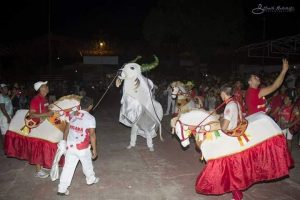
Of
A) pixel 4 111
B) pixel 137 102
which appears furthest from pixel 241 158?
pixel 4 111

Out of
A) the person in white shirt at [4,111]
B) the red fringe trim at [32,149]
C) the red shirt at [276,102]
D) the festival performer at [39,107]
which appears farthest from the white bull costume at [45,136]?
the red shirt at [276,102]

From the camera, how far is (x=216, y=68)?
27469 mm

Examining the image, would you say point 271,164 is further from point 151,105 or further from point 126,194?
point 151,105

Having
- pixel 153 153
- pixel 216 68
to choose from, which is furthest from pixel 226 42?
pixel 153 153

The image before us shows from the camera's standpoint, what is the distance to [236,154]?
4996mm

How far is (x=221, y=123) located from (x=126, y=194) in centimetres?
217

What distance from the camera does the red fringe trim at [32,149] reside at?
6.27 m

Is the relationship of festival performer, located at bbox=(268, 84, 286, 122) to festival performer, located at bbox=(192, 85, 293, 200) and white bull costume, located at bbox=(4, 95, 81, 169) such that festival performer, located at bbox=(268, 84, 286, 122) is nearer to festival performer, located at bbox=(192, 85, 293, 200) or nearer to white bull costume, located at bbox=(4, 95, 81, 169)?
festival performer, located at bbox=(192, 85, 293, 200)

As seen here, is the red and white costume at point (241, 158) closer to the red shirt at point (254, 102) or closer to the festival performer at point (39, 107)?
the red shirt at point (254, 102)

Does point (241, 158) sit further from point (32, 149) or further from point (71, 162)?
point (32, 149)

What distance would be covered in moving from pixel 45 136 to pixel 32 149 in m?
0.38

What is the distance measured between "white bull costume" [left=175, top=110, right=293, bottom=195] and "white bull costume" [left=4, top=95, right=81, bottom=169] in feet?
7.72

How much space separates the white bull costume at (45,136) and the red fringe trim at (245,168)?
8.91ft

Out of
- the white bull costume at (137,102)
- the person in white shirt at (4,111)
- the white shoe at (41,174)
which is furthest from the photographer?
the person in white shirt at (4,111)
